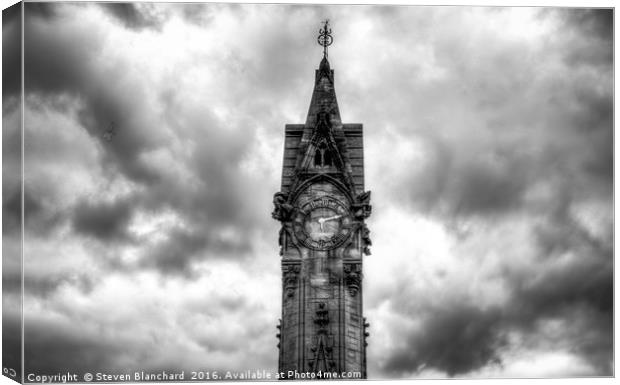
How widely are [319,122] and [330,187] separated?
3.98 m

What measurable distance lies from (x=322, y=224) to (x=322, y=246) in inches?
49.0

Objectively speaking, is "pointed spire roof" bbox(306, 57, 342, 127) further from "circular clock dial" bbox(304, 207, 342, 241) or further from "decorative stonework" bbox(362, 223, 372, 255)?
"decorative stonework" bbox(362, 223, 372, 255)

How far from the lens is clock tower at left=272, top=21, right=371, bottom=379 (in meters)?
59.4

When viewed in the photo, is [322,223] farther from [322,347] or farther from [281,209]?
[322,347]

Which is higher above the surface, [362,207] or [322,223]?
[362,207]

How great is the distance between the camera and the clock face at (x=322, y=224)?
61688 millimetres

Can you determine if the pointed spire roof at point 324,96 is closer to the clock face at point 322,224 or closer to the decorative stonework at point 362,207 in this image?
the decorative stonework at point 362,207

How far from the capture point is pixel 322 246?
202ft

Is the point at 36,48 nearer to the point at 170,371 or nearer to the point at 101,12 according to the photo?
the point at 101,12

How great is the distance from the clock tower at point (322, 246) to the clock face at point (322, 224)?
5cm

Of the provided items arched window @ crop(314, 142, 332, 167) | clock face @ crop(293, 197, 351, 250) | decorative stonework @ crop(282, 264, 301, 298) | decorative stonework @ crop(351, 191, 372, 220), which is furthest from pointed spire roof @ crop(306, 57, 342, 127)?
decorative stonework @ crop(282, 264, 301, 298)

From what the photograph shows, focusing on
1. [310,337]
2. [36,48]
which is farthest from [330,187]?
[36,48]

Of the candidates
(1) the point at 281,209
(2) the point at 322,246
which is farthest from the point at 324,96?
(2) the point at 322,246

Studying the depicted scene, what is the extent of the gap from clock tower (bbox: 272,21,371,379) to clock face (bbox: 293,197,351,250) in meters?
0.05
